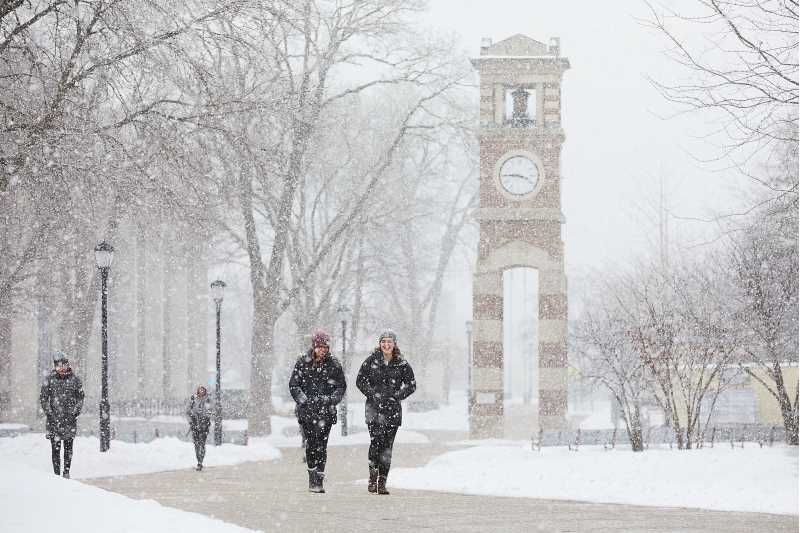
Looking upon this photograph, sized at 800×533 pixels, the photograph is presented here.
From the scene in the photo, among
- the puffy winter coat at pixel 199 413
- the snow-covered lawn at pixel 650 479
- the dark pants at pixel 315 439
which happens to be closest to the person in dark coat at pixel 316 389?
the dark pants at pixel 315 439

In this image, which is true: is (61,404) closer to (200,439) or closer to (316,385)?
(200,439)

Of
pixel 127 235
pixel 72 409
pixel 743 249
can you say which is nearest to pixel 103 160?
pixel 72 409

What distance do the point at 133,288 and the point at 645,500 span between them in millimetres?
41042

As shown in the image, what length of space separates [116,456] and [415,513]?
38.2 ft

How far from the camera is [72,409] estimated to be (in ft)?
56.5

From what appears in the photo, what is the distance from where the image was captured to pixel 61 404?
56.4 feet

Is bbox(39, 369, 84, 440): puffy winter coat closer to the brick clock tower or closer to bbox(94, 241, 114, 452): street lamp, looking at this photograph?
bbox(94, 241, 114, 452): street lamp

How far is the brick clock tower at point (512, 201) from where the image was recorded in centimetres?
3425

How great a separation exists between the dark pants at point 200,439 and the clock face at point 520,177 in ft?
50.1

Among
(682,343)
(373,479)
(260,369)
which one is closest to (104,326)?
(373,479)

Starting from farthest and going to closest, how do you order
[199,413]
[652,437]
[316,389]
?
[652,437] → [199,413] → [316,389]

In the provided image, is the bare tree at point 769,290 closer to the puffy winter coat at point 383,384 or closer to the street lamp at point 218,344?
the puffy winter coat at point 383,384

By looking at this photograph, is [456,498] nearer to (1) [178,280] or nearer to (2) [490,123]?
(2) [490,123]

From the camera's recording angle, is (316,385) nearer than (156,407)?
Yes
